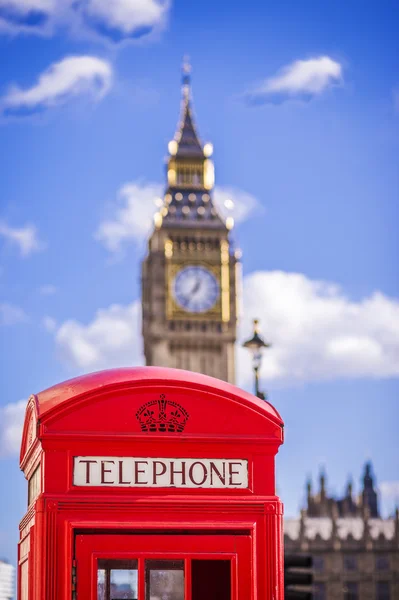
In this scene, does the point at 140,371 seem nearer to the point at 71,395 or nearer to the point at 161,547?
the point at 71,395

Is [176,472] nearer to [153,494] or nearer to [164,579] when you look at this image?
[153,494]

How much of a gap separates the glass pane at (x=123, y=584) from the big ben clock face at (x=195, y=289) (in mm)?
62770

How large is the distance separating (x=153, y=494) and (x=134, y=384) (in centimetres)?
47

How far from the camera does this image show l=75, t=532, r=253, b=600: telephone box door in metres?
5.00

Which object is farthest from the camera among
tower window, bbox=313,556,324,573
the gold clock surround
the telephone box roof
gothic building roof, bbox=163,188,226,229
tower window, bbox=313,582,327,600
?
tower window, bbox=313,556,324,573

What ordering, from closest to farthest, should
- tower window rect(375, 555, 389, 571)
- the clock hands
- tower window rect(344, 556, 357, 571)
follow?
the clock hands < tower window rect(344, 556, 357, 571) < tower window rect(375, 555, 389, 571)

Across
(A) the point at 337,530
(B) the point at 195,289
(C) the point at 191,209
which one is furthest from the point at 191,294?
(A) the point at 337,530

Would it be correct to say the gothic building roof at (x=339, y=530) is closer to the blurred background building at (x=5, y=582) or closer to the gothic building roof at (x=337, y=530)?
the gothic building roof at (x=337, y=530)

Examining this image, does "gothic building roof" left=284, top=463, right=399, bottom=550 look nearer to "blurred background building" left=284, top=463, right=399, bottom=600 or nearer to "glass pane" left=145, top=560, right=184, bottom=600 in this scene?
"blurred background building" left=284, top=463, right=399, bottom=600

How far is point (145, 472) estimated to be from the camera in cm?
511

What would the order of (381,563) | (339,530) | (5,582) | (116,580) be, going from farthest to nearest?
(339,530) → (381,563) → (5,582) → (116,580)

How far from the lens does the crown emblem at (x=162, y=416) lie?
518cm

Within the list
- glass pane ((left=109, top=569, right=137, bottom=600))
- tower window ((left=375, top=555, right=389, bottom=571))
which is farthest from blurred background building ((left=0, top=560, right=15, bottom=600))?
tower window ((left=375, top=555, right=389, bottom=571))

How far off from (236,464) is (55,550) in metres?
0.83
